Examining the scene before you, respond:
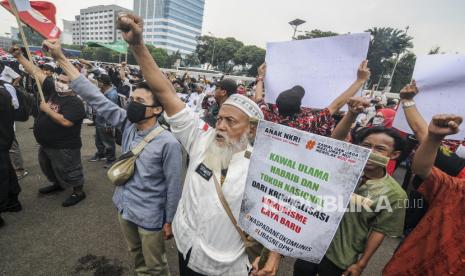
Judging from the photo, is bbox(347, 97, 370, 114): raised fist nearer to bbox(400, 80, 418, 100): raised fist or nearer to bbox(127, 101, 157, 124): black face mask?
bbox(400, 80, 418, 100): raised fist

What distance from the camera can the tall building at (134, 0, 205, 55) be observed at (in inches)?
4471

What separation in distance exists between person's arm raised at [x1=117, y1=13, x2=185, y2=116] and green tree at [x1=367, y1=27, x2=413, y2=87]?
55718mm

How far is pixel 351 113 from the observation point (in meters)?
1.55

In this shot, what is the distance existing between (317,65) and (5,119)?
→ 12.6ft

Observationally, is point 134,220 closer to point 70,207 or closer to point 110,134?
point 70,207

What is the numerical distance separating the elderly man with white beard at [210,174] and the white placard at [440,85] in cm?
121

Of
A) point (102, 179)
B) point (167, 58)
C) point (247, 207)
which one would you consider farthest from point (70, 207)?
point (167, 58)

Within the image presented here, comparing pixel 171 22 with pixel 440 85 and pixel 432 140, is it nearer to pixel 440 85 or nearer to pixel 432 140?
pixel 440 85

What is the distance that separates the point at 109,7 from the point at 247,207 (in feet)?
431

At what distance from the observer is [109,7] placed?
353ft

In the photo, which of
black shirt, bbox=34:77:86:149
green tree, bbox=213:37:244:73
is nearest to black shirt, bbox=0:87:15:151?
black shirt, bbox=34:77:86:149

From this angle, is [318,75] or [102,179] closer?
[318,75]

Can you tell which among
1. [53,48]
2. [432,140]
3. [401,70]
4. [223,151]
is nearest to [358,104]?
[432,140]

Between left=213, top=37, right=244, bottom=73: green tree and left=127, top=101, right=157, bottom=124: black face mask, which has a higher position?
left=213, top=37, right=244, bottom=73: green tree
